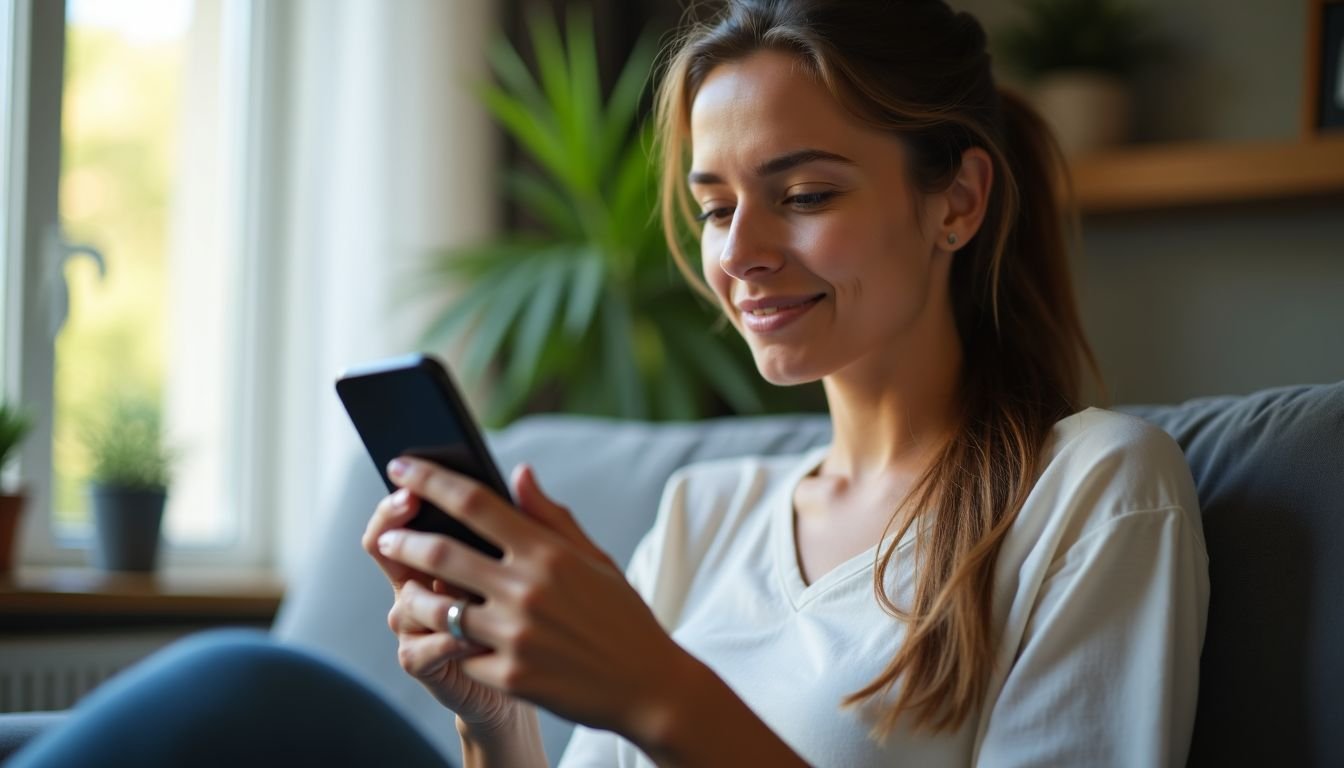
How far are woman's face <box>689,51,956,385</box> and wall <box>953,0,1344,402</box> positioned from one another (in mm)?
1801

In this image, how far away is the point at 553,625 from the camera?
0.80 meters

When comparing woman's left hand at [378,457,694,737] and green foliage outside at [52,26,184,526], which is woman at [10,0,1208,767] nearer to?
woman's left hand at [378,457,694,737]

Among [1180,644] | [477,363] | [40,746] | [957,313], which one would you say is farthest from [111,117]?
[1180,644]

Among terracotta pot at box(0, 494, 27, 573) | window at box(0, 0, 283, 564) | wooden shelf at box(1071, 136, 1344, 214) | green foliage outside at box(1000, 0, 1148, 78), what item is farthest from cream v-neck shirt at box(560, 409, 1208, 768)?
green foliage outside at box(1000, 0, 1148, 78)

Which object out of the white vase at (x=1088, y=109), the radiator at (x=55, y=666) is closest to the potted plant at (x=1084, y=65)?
the white vase at (x=1088, y=109)

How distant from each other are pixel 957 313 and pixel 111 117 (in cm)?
201

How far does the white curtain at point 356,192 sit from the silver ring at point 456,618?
6.20 feet

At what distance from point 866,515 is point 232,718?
677 mm

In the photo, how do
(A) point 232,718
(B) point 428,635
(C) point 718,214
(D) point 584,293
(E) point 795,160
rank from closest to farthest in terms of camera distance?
(A) point 232,718 < (B) point 428,635 < (E) point 795,160 < (C) point 718,214 < (D) point 584,293

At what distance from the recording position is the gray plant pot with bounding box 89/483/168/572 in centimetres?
227

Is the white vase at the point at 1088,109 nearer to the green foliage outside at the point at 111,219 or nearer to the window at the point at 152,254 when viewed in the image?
the window at the point at 152,254

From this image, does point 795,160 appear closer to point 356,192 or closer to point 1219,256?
point 356,192

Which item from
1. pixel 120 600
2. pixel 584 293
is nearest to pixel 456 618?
pixel 120 600

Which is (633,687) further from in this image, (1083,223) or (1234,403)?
(1083,223)
